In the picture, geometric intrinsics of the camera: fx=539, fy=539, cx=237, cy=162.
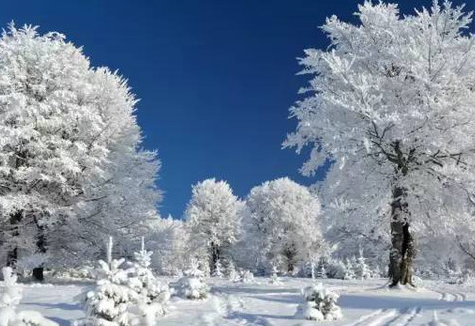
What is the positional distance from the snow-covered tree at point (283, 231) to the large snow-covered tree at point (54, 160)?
27.1 meters

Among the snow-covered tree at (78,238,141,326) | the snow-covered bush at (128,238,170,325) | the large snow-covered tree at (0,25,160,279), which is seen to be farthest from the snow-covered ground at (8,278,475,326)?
the large snow-covered tree at (0,25,160,279)

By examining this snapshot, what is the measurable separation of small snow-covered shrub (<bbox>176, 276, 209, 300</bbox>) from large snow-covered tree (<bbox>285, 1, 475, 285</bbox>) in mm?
5622

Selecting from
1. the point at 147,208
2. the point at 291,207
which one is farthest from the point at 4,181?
the point at 291,207

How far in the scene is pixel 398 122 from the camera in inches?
608

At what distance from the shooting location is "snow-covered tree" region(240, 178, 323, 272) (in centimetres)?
5144

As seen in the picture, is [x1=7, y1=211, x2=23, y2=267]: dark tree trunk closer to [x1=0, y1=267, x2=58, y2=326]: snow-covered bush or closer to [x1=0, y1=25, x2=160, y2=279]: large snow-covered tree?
[x1=0, y1=25, x2=160, y2=279]: large snow-covered tree

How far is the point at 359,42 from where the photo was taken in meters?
19.1

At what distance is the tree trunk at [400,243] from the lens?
17406 millimetres

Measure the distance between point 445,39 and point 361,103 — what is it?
12.0 ft

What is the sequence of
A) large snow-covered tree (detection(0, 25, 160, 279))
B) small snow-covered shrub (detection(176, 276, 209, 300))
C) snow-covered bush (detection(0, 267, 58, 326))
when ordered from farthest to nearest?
large snow-covered tree (detection(0, 25, 160, 279)) < small snow-covered shrub (detection(176, 276, 209, 300)) < snow-covered bush (detection(0, 267, 58, 326))

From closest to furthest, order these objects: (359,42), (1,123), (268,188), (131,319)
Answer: (131,319)
(359,42)
(1,123)
(268,188)

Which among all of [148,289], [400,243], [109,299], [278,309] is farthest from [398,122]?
[109,299]

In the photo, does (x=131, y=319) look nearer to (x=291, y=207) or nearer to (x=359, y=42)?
(x=359, y=42)

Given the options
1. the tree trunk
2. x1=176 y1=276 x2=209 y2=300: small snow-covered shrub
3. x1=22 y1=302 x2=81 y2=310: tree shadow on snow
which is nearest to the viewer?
x1=22 y1=302 x2=81 y2=310: tree shadow on snow
